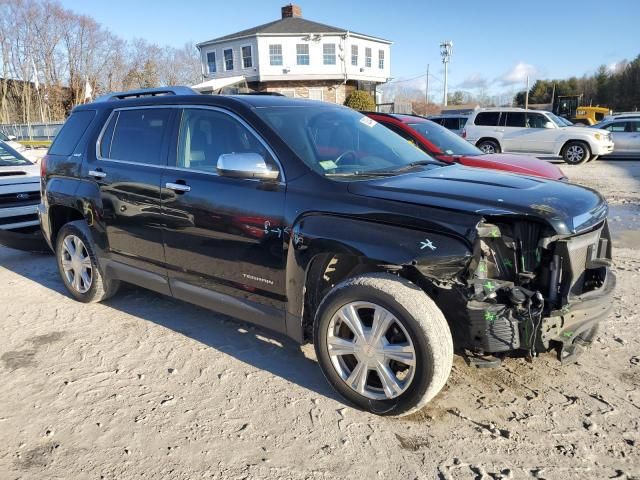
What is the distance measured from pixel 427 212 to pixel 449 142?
5.53 meters

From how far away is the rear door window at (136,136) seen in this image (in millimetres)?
3955

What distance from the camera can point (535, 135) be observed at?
16141mm

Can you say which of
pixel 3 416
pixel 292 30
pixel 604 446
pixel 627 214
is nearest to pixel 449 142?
pixel 627 214

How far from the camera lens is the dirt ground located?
2.57 m

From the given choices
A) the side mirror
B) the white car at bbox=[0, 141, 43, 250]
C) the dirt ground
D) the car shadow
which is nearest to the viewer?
the dirt ground

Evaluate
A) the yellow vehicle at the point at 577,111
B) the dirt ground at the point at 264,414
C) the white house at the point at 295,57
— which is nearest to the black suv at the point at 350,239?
the dirt ground at the point at 264,414

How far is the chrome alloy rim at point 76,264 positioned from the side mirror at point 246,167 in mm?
2219

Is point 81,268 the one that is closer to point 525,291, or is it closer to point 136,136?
point 136,136

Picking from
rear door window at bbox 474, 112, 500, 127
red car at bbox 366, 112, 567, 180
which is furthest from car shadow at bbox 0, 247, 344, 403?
rear door window at bbox 474, 112, 500, 127

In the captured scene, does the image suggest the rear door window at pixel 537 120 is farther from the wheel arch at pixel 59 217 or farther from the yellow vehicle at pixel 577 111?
the yellow vehicle at pixel 577 111

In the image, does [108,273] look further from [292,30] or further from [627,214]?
[292,30]

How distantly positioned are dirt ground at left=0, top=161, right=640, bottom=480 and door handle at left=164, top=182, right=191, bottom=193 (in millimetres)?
1211

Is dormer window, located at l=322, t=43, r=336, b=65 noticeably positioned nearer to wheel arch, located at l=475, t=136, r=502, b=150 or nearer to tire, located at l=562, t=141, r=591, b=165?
wheel arch, located at l=475, t=136, r=502, b=150

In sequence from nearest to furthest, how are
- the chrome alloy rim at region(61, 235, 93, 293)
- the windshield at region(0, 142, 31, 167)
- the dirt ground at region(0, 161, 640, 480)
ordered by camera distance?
the dirt ground at region(0, 161, 640, 480)
the chrome alloy rim at region(61, 235, 93, 293)
the windshield at region(0, 142, 31, 167)
